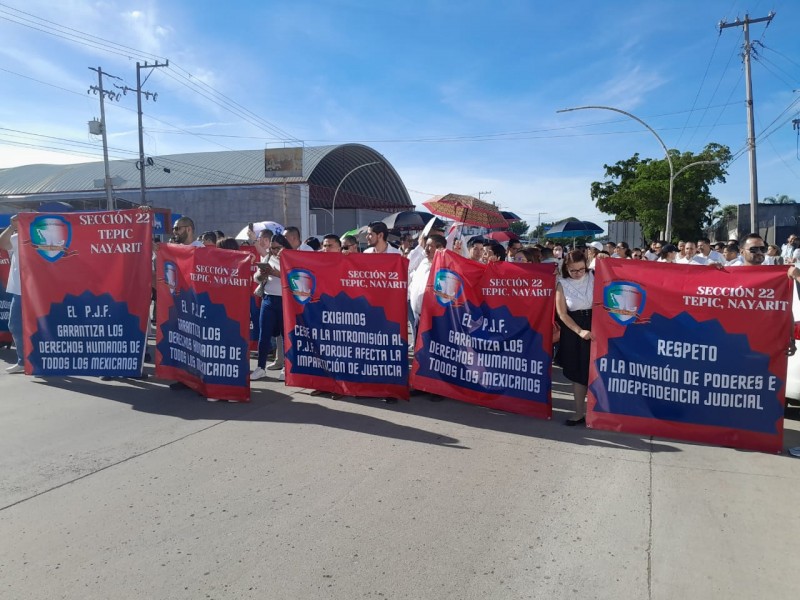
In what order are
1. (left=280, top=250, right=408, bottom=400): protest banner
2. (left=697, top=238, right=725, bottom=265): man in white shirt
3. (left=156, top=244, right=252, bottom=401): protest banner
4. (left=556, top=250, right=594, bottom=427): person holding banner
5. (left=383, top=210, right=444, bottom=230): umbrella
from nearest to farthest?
(left=556, top=250, right=594, bottom=427): person holding banner → (left=156, top=244, right=252, bottom=401): protest banner → (left=280, top=250, right=408, bottom=400): protest banner → (left=697, top=238, right=725, bottom=265): man in white shirt → (left=383, top=210, right=444, bottom=230): umbrella

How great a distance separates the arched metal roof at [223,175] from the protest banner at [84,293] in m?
41.4

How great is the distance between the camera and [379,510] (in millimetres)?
3580

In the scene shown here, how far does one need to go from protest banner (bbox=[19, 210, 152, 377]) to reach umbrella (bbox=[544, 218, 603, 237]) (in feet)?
64.6

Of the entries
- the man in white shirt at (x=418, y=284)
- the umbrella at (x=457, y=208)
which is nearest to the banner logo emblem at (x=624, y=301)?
the man in white shirt at (x=418, y=284)

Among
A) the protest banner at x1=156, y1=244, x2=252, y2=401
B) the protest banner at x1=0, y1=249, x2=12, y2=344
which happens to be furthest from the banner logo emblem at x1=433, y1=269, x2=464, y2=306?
the protest banner at x1=0, y1=249, x2=12, y2=344

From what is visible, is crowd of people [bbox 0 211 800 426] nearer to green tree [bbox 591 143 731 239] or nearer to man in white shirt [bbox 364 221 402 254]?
Answer: man in white shirt [bbox 364 221 402 254]

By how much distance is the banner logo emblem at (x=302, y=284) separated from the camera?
20.5 ft

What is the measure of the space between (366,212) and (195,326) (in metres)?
54.8

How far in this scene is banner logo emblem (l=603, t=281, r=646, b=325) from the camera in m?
5.04

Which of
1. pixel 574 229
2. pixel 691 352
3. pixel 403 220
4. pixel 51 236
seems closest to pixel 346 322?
pixel 691 352

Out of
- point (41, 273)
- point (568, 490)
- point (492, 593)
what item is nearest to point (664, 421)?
point (568, 490)

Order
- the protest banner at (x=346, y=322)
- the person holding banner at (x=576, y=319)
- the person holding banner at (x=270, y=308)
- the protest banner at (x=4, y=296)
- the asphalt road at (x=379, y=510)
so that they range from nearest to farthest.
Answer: the asphalt road at (x=379, y=510) → the person holding banner at (x=576, y=319) → the protest banner at (x=346, y=322) → the person holding banner at (x=270, y=308) → the protest banner at (x=4, y=296)

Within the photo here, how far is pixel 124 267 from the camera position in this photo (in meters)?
6.55

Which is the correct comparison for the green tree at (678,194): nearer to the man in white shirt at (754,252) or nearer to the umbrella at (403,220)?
the umbrella at (403,220)
